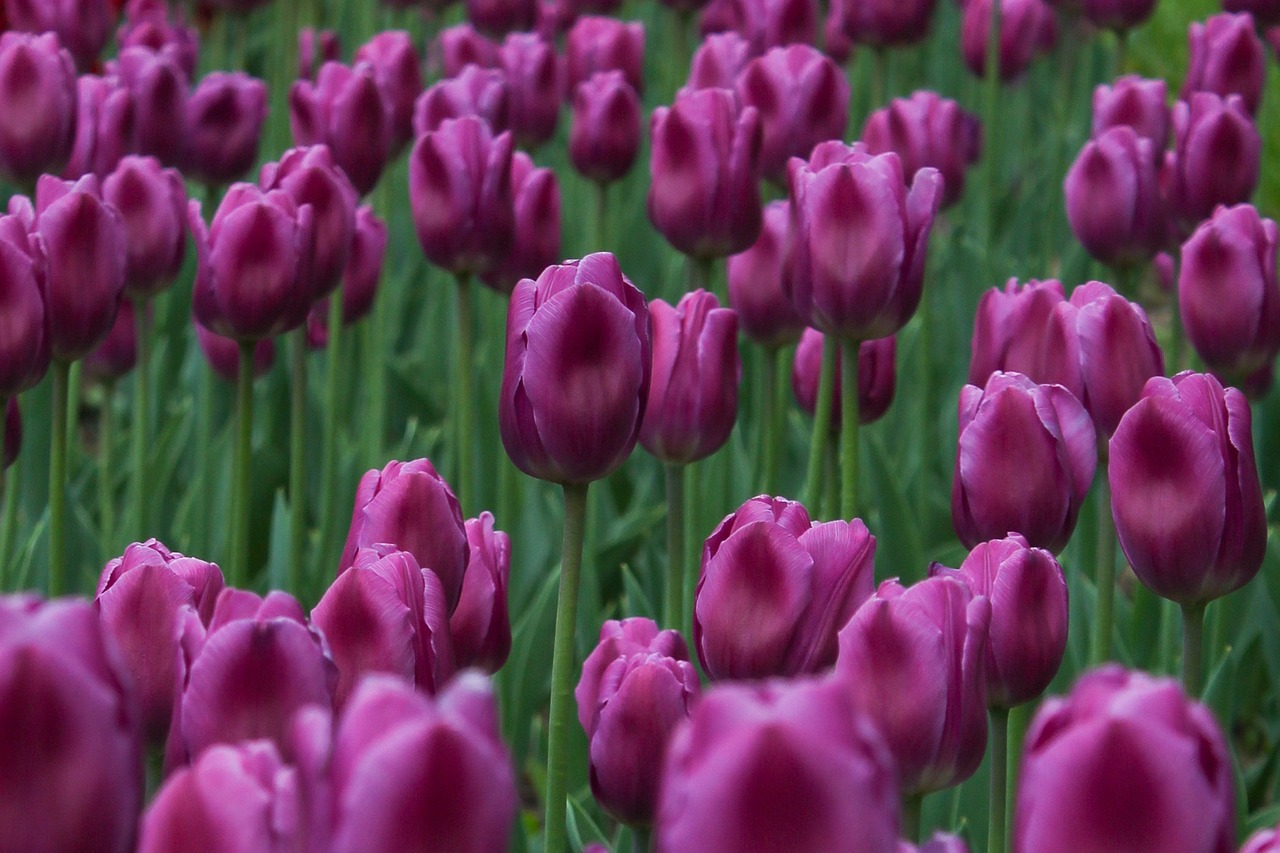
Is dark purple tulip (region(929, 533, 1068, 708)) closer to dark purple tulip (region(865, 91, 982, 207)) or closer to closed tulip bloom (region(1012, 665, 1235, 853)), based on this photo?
closed tulip bloom (region(1012, 665, 1235, 853))

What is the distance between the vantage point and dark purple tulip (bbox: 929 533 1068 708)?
99 cm

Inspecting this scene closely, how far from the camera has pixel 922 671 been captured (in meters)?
0.85

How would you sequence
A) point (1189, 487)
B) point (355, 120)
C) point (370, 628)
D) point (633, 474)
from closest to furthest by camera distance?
point (370, 628), point (1189, 487), point (355, 120), point (633, 474)

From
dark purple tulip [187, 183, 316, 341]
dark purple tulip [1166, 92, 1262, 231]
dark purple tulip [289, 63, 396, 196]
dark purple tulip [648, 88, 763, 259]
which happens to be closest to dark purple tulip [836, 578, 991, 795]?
dark purple tulip [187, 183, 316, 341]

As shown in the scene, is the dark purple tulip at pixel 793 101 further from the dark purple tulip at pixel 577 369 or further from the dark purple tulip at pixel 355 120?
the dark purple tulip at pixel 577 369

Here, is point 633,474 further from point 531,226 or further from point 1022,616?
point 1022,616

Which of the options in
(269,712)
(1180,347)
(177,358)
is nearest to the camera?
(269,712)

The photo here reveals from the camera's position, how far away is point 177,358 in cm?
295

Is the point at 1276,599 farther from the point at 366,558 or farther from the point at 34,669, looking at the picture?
the point at 34,669

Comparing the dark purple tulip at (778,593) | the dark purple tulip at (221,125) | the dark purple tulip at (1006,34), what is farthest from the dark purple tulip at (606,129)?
the dark purple tulip at (778,593)

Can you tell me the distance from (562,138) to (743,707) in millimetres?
3765

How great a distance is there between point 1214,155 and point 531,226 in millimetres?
822

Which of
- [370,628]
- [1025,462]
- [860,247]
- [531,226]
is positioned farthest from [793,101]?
[370,628]

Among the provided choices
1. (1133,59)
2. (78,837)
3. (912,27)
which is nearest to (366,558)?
(78,837)
